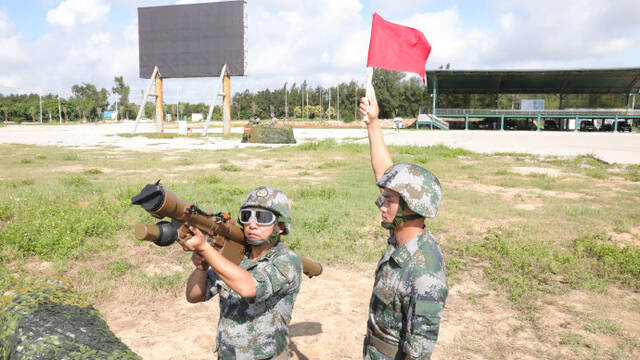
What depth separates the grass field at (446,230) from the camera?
203 inches

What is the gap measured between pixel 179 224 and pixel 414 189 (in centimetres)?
111

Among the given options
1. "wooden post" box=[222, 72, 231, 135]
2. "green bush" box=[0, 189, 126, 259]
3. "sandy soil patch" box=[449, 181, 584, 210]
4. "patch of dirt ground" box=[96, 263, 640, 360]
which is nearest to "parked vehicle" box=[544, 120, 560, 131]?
"wooden post" box=[222, 72, 231, 135]

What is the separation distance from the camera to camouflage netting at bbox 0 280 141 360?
5.69ft

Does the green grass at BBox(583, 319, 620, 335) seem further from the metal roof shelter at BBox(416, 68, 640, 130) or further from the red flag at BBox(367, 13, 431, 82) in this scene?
the metal roof shelter at BBox(416, 68, 640, 130)

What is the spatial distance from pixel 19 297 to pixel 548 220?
26.3 ft

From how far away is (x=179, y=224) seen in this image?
65.1 inches

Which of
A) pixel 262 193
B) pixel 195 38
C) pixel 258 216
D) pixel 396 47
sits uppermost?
pixel 195 38

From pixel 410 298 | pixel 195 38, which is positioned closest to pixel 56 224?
pixel 410 298

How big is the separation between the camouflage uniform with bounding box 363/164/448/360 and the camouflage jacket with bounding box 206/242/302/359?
47 cm

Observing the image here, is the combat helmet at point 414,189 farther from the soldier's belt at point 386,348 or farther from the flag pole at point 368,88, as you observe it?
the flag pole at point 368,88

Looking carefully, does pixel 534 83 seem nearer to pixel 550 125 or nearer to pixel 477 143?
pixel 550 125

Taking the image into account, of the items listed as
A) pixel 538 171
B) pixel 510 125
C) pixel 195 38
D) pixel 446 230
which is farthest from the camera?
pixel 510 125

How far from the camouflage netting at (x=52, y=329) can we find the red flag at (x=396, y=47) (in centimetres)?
246

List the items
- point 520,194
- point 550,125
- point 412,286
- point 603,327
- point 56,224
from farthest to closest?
point 550,125 → point 520,194 → point 56,224 → point 603,327 → point 412,286
